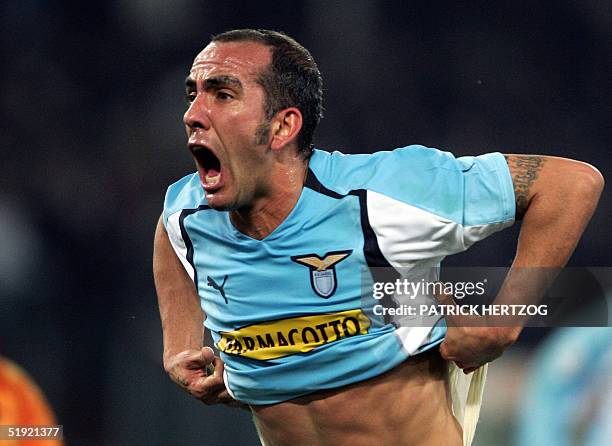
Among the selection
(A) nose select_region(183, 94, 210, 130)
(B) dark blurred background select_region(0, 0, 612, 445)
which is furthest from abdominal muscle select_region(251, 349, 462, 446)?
(B) dark blurred background select_region(0, 0, 612, 445)

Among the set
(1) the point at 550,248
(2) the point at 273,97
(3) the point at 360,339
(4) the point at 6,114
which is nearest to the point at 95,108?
(4) the point at 6,114

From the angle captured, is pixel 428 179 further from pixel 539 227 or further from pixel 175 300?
pixel 175 300

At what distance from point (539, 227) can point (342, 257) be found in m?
0.32

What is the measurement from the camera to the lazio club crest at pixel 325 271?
1.63 m

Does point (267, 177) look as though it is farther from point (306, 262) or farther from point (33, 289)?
point (33, 289)

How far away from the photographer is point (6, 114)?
2887 millimetres

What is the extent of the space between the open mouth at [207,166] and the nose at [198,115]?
0.04 metres

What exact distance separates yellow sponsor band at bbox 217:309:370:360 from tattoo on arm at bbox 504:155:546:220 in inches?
12.5

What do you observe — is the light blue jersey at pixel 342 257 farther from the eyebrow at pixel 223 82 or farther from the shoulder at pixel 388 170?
the eyebrow at pixel 223 82

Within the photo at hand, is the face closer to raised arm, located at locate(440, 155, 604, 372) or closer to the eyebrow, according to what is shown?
the eyebrow

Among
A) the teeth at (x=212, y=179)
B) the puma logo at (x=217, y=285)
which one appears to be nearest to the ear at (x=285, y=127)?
the teeth at (x=212, y=179)

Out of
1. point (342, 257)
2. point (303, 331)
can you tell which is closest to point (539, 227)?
point (342, 257)

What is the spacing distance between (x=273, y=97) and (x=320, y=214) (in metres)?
0.21

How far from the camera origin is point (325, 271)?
163 centimetres
